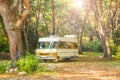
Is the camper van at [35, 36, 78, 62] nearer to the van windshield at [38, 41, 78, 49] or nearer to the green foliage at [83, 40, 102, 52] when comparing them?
the van windshield at [38, 41, 78, 49]

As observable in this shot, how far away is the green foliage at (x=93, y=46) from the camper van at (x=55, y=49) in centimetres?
2160

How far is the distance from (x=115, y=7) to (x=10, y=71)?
75.7 ft

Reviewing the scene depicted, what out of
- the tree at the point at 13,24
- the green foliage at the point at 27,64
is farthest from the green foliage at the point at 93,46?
the green foliage at the point at 27,64

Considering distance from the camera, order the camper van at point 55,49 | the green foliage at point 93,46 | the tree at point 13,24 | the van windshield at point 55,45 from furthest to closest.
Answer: the green foliage at point 93,46 → the van windshield at point 55,45 → the camper van at point 55,49 → the tree at point 13,24

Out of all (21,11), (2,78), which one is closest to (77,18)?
(21,11)

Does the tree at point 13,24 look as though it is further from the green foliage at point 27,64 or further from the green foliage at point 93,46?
the green foliage at point 93,46

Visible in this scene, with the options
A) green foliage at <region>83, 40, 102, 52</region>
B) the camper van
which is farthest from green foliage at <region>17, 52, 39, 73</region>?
green foliage at <region>83, 40, 102, 52</region>

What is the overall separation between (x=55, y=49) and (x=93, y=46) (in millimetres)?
24957

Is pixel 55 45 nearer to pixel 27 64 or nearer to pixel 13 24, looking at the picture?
pixel 13 24

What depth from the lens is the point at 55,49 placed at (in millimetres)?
26703

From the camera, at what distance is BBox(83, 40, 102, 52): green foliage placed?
49650mm

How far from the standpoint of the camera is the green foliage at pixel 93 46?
49.7 metres

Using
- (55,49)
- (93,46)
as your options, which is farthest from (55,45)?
(93,46)

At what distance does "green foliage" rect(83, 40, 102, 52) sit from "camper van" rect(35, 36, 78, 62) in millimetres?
21597
